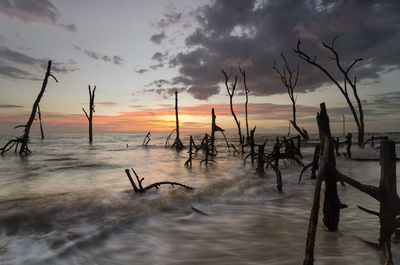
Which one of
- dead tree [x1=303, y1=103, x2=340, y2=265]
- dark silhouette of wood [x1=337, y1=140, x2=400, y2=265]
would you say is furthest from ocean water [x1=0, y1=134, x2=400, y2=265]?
dark silhouette of wood [x1=337, y1=140, x2=400, y2=265]

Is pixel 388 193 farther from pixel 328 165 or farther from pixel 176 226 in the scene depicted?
pixel 176 226

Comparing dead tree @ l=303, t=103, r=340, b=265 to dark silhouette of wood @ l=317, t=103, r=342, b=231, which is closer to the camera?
dead tree @ l=303, t=103, r=340, b=265

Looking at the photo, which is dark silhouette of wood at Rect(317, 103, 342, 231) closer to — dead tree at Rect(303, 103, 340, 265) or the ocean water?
dead tree at Rect(303, 103, 340, 265)

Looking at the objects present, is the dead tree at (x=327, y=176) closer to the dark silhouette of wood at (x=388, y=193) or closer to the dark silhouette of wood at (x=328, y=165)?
the dark silhouette of wood at (x=328, y=165)

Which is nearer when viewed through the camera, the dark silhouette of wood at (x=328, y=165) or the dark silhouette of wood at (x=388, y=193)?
the dark silhouette of wood at (x=388, y=193)

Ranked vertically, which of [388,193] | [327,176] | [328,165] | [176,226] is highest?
[328,165]

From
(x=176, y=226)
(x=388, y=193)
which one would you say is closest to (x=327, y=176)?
(x=388, y=193)

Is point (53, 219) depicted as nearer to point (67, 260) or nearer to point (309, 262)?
point (67, 260)

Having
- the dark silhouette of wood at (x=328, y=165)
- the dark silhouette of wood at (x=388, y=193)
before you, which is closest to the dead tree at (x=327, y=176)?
the dark silhouette of wood at (x=328, y=165)

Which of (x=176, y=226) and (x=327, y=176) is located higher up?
(x=327, y=176)

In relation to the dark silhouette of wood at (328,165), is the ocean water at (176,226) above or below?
below

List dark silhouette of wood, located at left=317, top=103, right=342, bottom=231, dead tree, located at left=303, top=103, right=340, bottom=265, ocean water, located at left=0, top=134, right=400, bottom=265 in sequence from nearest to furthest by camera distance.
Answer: dead tree, located at left=303, top=103, right=340, bottom=265, dark silhouette of wood, located at left=317, top=103, right=342, bottom=231, ocean water, located at left=0, top=134, right=400, bottom=265

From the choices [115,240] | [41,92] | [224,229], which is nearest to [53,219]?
[115,240]

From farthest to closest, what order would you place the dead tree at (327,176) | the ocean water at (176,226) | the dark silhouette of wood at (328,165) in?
the ocean water at (176,226)
the dark silhouette of wood at (328,165)
the dead tree at (327,176)
